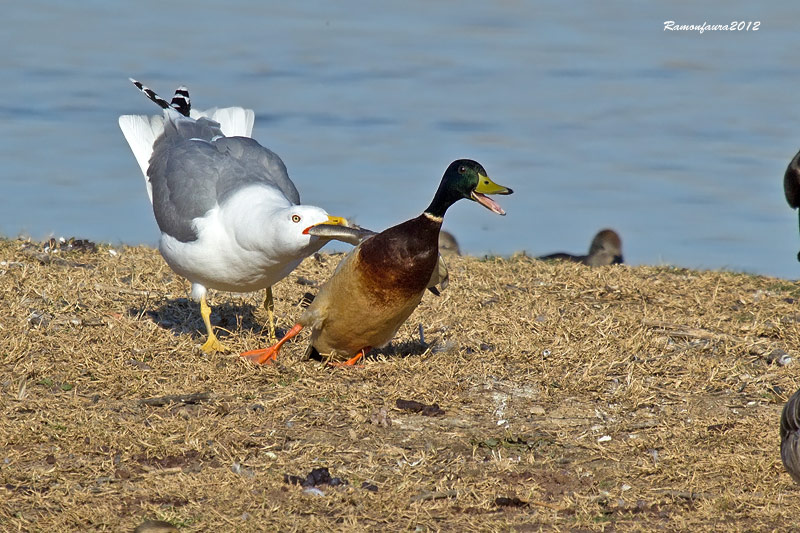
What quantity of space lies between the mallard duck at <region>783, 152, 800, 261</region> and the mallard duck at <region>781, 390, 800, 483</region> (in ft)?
3.00

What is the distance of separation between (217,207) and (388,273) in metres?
1.20

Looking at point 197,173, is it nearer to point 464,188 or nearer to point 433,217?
point 433,217

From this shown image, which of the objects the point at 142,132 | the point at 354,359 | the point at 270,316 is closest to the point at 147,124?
the point at 142,132

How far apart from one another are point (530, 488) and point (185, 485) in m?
1.45

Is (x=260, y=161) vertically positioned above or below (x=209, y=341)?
above

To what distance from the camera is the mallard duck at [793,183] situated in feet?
11.1

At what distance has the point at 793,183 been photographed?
341 centimetres

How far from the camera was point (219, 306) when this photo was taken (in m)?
7.29

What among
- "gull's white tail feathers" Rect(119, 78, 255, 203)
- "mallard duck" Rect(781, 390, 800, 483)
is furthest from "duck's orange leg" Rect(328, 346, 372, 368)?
→ "mallard duck" Rect(781, 390, 800, 483)

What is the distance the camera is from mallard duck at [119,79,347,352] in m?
5.60

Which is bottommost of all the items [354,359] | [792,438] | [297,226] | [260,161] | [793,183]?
[792,438]

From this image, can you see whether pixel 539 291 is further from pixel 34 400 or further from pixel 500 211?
pixel 34 400

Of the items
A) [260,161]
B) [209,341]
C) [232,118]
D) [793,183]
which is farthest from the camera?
[232,118]

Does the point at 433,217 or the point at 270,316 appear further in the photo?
the point at 270,316
